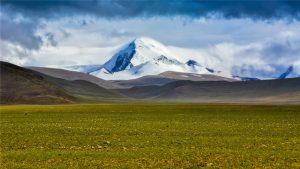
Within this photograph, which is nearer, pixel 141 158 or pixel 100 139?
pixel 141 158

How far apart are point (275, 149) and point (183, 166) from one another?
7.65 metres

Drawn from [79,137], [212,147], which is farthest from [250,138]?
[79,137]

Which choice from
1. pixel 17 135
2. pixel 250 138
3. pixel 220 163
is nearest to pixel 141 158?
pixel 220 163

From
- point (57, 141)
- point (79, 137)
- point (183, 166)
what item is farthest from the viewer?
point (79, 137)

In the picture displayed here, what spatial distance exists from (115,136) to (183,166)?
46.2 feet

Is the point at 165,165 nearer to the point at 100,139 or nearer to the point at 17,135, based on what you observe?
the point at 100,139

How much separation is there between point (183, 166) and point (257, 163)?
3.31 meters

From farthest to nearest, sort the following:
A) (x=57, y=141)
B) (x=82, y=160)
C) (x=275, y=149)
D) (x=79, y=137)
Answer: (x=79, y=137)
(x=57, y=141)
(x=275, y=149)
(x=82, y=160)

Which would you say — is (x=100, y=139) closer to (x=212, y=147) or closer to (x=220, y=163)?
(x=212, y=147)

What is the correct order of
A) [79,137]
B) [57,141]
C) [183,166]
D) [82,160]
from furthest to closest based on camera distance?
1. [79,137]
2. [57,141]
3. [82,160]
4. [183,166]

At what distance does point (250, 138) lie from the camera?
33.6 meters

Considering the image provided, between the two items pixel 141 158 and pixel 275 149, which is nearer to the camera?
pixel 141 158

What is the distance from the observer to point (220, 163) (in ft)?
72.8

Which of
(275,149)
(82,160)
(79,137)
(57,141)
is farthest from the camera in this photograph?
(79,137)
